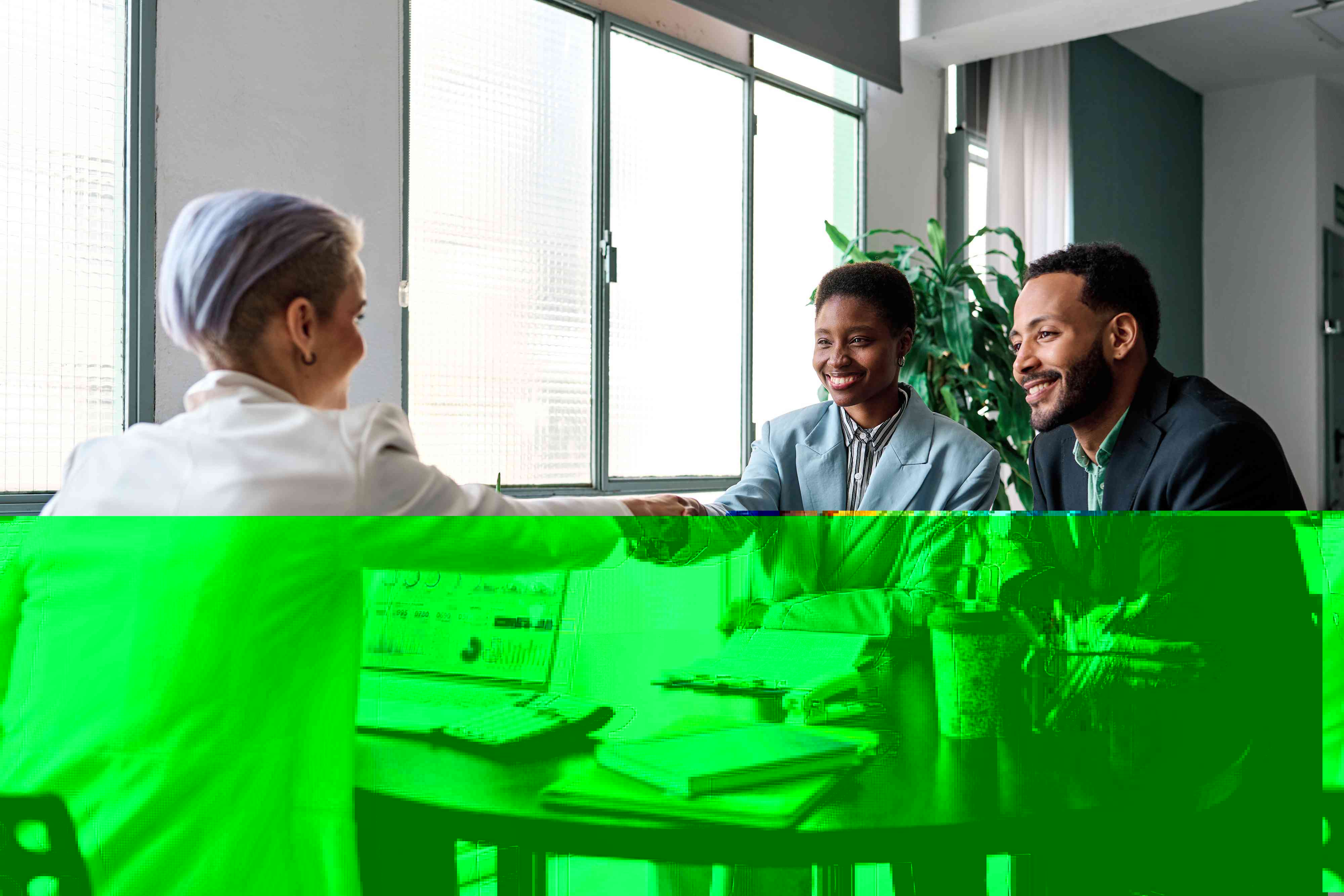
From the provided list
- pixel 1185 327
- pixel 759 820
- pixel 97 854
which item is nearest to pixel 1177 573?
pixel 759 820

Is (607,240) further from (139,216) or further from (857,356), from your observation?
(857,356)

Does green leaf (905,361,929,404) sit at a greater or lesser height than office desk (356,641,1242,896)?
greater

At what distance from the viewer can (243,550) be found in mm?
609

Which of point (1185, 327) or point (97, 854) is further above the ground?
point (1185, 327)

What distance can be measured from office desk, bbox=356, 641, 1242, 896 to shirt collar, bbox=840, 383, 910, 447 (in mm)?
1401

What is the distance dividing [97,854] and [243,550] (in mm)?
192

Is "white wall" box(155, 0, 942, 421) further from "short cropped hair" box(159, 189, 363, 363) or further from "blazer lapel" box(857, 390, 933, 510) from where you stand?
"short cropped hair" box(159, 189, 363, 363)

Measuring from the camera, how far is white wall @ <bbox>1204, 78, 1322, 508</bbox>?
20.9ft

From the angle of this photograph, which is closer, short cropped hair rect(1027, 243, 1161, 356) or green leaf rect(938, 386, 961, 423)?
short cropped hair rect(1027, 243, 1161, 356)

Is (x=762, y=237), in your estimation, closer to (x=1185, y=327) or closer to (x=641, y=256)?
(x=641, y=256)

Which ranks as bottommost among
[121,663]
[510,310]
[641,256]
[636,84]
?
[121,663]

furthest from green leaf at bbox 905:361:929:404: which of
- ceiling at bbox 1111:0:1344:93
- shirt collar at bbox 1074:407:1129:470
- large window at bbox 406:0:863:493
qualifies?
ceiling at bbox 1111:0:1344:93

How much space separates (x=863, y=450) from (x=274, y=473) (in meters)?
1.42

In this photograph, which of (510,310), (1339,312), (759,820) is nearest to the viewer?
(759,820)
